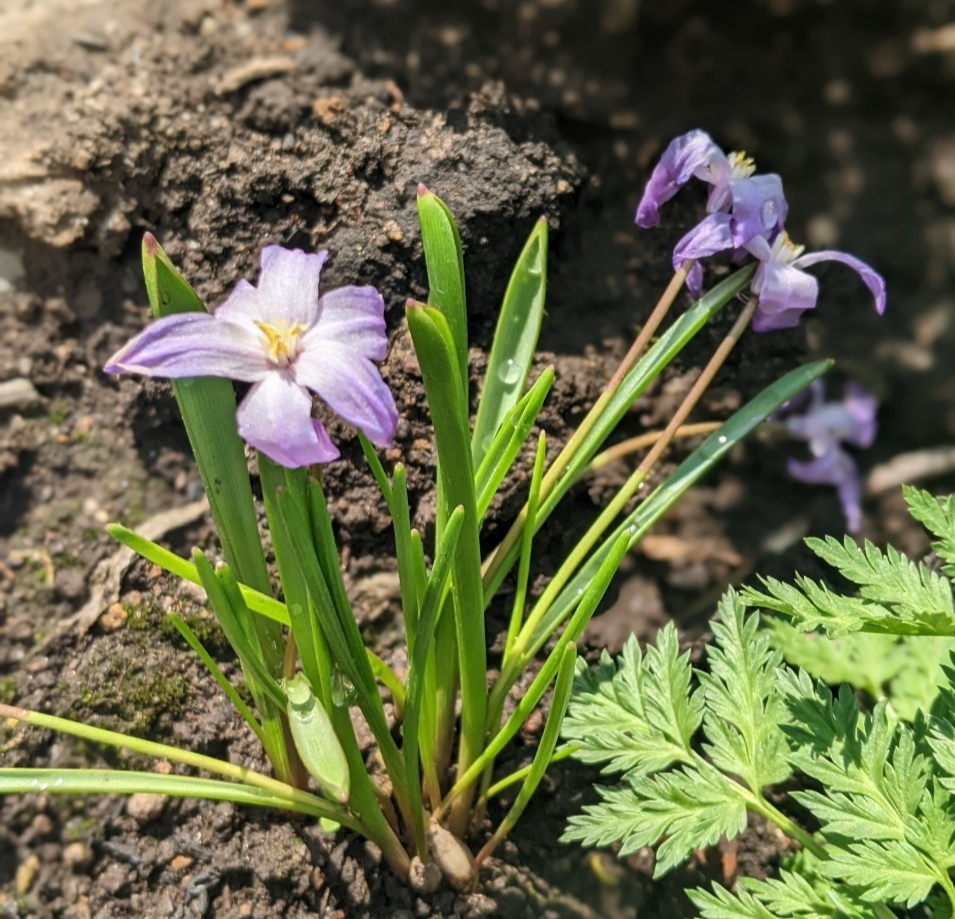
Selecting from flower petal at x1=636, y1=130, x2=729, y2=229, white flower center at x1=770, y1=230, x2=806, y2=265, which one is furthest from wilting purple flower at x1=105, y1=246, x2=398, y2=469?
white flower center at x1=770, y1=230, x2=806, y2=265

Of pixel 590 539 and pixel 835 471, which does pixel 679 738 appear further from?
pixel 835 471

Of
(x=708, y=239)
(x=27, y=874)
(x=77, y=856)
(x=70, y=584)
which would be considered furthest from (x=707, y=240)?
(x=27, y=874)

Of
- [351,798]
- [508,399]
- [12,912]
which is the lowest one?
[12,912]

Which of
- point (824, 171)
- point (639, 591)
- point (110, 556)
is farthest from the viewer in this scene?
point (824, 171)

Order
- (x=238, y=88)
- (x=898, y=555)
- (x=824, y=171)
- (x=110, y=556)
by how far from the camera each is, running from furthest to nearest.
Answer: (x=824, y=171) < (x=238, y=88) < (x=110, y=556) < (x=898, y=555)

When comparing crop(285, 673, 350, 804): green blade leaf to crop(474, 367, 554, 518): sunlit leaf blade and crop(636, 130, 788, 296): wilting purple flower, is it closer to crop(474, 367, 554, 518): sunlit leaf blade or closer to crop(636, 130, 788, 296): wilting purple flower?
crop(474, 367, 554, 518): sunlit leaf blade

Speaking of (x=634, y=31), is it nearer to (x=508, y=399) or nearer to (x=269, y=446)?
(x=508, y=399)

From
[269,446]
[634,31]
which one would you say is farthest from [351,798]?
[634,31]
